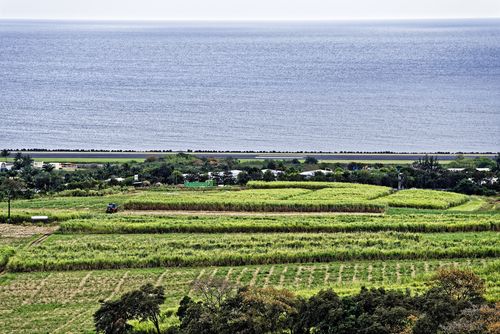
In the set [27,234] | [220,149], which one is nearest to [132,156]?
[220,149]

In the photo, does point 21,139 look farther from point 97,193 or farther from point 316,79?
point 316,79

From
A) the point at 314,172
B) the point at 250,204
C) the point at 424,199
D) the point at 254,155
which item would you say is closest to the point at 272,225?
the point at 250,204

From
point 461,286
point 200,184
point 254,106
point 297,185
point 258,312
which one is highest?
point 258,312

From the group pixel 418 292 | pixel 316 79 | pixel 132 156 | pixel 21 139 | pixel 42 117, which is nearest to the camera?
pixel 418 292

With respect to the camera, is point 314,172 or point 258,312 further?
point 314,172

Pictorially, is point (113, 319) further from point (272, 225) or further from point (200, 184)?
point (200, 184)

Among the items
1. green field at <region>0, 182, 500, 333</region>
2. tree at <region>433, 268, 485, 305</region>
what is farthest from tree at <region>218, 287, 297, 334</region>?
tree at <region>433, 268, 485, 305</region>
